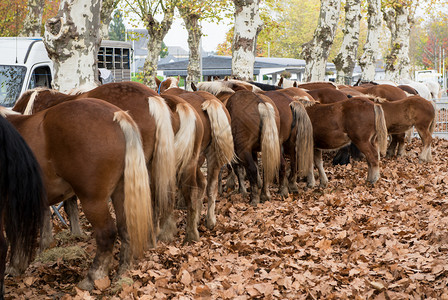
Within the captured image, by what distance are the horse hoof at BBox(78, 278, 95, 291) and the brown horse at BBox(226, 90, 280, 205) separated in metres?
3.73

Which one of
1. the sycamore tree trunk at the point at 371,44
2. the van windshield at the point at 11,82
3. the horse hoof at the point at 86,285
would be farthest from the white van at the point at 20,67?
the sycamore tree trunk at the point at 371,44

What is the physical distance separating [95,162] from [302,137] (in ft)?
16.8

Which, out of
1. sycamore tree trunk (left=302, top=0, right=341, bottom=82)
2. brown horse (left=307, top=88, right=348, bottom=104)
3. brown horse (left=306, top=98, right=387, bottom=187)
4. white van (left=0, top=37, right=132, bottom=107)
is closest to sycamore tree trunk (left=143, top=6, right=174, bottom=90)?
sycamore tree trunk (left=302, top=0, right=341, bottom=82)

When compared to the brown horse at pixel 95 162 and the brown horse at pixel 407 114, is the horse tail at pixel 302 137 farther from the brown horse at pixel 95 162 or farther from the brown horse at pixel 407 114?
the brown horse at pixel 95 162

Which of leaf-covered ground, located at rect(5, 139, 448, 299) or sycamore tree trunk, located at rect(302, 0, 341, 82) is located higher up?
sycamore tree trunk, located at rect(302, 0, 341, 82)

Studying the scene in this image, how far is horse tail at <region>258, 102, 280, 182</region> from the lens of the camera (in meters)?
8.04

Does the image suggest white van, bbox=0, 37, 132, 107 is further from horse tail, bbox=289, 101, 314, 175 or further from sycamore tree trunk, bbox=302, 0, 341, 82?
sycamore tree trunk, bbox=302, 0, 341, 82

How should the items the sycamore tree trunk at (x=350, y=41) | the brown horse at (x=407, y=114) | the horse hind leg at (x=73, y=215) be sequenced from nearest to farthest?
the horse hind leg at (x=73, y=215), the brown horse at (x=407, y=114), the sycamore tree trunk at (x=350, y=41)

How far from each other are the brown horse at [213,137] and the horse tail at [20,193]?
8.97 ft

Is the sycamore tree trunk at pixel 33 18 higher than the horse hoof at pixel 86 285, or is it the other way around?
the sycamore tree trunk at pixel 33 18

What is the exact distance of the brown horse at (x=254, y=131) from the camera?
806 centimetres

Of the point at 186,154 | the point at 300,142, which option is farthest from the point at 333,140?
the point at 186,154

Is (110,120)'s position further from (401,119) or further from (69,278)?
(401,119)

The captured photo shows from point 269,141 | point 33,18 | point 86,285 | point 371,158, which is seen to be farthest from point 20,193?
point 33,18
